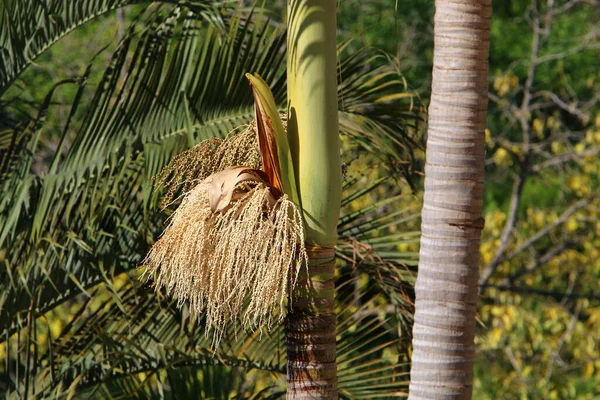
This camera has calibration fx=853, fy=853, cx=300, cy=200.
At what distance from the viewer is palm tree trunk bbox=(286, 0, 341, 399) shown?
2094mm

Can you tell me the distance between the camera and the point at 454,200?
7.38ft

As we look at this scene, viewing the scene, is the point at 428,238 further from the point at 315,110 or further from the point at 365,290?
the point at 365,290

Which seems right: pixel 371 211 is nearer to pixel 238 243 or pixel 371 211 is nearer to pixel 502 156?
pixel 238 243

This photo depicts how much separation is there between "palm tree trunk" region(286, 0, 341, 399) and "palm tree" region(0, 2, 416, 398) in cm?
104

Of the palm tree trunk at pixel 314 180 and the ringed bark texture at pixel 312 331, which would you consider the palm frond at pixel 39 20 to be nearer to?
the palm tree trunk at pixel 314 180

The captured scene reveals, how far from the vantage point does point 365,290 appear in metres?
3.66

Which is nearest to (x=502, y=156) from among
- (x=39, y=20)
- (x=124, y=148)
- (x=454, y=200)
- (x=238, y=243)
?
(x=124, y=148)

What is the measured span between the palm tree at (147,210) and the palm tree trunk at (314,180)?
104cm

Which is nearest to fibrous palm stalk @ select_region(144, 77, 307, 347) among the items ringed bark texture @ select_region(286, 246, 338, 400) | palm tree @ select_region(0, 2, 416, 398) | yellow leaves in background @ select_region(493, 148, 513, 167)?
ringed bark texture @ select_region(286, 246, 338, 400)

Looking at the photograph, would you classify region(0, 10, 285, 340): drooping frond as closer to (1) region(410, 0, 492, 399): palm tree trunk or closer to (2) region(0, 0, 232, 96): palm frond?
(2) region(0, 0, 232, 96): palm frond

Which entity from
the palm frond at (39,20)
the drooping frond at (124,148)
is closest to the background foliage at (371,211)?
the drooping frond at (124,148)

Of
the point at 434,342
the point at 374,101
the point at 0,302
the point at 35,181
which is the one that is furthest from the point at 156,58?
the point at 434,342

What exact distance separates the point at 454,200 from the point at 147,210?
1367mm

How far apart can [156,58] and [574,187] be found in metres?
3.99
